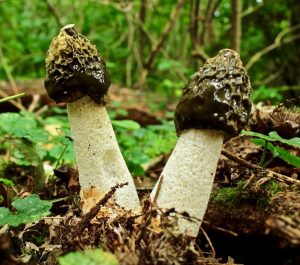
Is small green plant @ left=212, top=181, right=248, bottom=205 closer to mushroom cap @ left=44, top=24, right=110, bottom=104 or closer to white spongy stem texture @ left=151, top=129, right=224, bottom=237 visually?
white spongy stem texture @ left=151, top=129, right=224, bottom=237

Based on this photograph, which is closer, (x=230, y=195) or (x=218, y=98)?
(x=218, y=98)

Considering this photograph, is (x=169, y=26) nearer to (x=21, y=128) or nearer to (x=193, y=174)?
(x=21, y=128)

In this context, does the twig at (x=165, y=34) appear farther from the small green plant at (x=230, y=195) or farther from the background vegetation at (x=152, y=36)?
the small green plant at (x=230, y=195)

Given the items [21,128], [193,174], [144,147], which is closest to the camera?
[193,174]

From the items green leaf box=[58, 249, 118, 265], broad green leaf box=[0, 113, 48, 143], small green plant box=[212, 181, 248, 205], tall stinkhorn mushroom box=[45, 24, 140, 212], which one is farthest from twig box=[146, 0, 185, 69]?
green leaf box=[58, 249, 118, 265]

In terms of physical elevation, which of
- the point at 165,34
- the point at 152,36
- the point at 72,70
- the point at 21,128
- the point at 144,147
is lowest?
the point at 144,147

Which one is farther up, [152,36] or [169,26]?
[152,36]

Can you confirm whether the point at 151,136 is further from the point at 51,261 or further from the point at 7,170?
the point at 51,261

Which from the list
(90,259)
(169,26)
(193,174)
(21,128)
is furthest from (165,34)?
(90,259)
